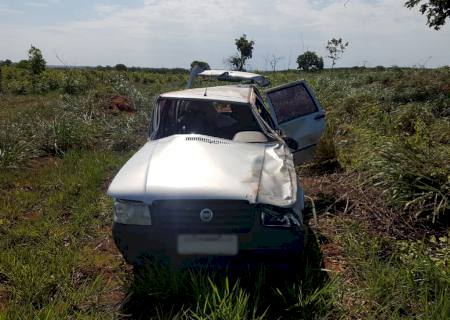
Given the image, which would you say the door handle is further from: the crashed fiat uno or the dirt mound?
the dirt mound

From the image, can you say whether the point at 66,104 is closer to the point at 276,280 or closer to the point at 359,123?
the point at 359,123

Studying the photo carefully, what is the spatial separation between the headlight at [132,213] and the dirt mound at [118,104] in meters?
10.6

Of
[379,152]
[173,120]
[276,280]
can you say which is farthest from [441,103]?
[276,280]

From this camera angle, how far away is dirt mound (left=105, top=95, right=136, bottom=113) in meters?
13.5

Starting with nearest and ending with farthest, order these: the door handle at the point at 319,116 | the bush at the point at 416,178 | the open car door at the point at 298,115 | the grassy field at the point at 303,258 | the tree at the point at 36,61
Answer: the grassy field at the point at 303,258
the bush at the point at 416,178
the open car door at the point at 298,115
the door handle at the point at 319,116
the tree at the point at 36,61

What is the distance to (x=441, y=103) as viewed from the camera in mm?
10773

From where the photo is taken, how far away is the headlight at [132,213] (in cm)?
290

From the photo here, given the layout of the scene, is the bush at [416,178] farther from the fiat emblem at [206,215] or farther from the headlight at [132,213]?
the headlight at [132,213]

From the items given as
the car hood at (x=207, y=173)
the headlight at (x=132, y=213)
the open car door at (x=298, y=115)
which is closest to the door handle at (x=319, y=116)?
A: the open car door at (x=298, y=115)

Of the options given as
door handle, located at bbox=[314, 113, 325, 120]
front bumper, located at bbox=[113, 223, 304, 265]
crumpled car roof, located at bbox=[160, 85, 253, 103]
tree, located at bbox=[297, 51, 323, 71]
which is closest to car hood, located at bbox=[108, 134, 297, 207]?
front bumper, located at bbox=[113, 223, 304, 265]

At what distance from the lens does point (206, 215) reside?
2.83 metres

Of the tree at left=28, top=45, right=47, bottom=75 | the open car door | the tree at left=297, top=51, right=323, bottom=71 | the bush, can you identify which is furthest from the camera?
the tree at left=297, top=51, right=323, bottom=71

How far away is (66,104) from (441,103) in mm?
10560

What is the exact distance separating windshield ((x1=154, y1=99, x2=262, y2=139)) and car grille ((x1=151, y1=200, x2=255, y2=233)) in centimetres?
168
